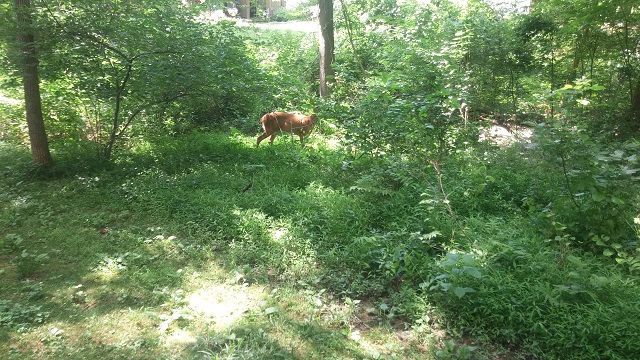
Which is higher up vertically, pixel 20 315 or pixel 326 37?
pixel 326 37

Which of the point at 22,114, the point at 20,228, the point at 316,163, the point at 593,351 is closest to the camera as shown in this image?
the point at 593,351

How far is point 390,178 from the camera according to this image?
5.39 metres

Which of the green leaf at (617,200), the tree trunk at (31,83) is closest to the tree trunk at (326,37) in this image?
the tree trunk at (31,83)

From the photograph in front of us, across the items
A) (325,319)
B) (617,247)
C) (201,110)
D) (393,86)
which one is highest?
(393,86)

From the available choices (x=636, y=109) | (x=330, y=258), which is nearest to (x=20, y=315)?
(x=330, y=258)

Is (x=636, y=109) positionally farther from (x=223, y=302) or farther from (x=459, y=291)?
(x=223, y=302)

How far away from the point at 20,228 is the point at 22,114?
432 centimetres

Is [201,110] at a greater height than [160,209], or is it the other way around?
[201,110]

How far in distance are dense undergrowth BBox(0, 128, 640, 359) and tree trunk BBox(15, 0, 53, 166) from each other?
14.8 inches

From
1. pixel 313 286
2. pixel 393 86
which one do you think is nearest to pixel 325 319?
pixel 313 286

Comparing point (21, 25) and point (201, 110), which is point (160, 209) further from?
point (201, 110)

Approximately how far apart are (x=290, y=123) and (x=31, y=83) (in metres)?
4.51

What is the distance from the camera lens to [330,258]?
4.05 metres

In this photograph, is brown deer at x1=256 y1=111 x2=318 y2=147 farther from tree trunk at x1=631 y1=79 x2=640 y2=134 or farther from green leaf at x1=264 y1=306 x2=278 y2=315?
tree trunk at x1=631 y1=79 x2=640 y2=134
